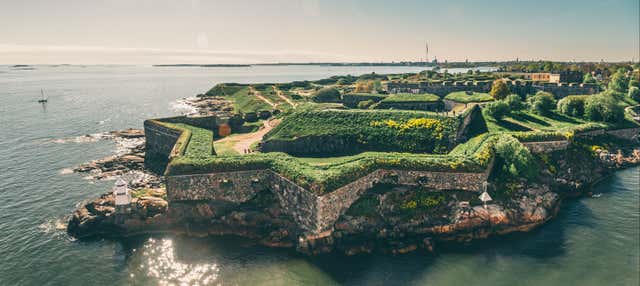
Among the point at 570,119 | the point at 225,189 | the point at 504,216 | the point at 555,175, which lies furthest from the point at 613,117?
the point at 225,189

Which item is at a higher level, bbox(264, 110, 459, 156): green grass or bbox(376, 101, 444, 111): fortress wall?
bbox(376, 101, 444, 111): fortress wall

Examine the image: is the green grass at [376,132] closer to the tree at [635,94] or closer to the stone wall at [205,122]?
the stone wall at [205,122]

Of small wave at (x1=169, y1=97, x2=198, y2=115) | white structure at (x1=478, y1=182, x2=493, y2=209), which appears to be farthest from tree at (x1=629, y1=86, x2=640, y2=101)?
small wave at (x1=169, y1=97, x2=198, y2=115)

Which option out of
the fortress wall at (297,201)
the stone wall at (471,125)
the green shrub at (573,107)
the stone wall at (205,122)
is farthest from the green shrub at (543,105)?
the stone wall at (205,122)

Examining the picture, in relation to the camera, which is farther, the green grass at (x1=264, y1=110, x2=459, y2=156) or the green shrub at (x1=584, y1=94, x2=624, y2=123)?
the green shrub at (x1=584, y1=94, x2=624, y2=123)

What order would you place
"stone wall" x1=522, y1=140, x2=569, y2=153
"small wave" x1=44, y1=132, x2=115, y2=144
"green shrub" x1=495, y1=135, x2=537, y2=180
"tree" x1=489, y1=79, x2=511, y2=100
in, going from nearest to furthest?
1. "green shrub" x1=495, y1=135, x2=537, y2=180
2. "stone wall" x1=522, y1=140, x2=569, y2=153
3. "small wave" x1=44, y1=132, x2=115, y2=144
4. "tree" x1=489, y1=79, x2=511, y2=100

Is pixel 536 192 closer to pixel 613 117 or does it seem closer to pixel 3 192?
pixel 613 117

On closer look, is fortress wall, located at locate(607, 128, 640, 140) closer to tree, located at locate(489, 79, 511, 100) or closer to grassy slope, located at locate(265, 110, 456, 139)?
tree, located at locate(489, 79, 511, 100)
